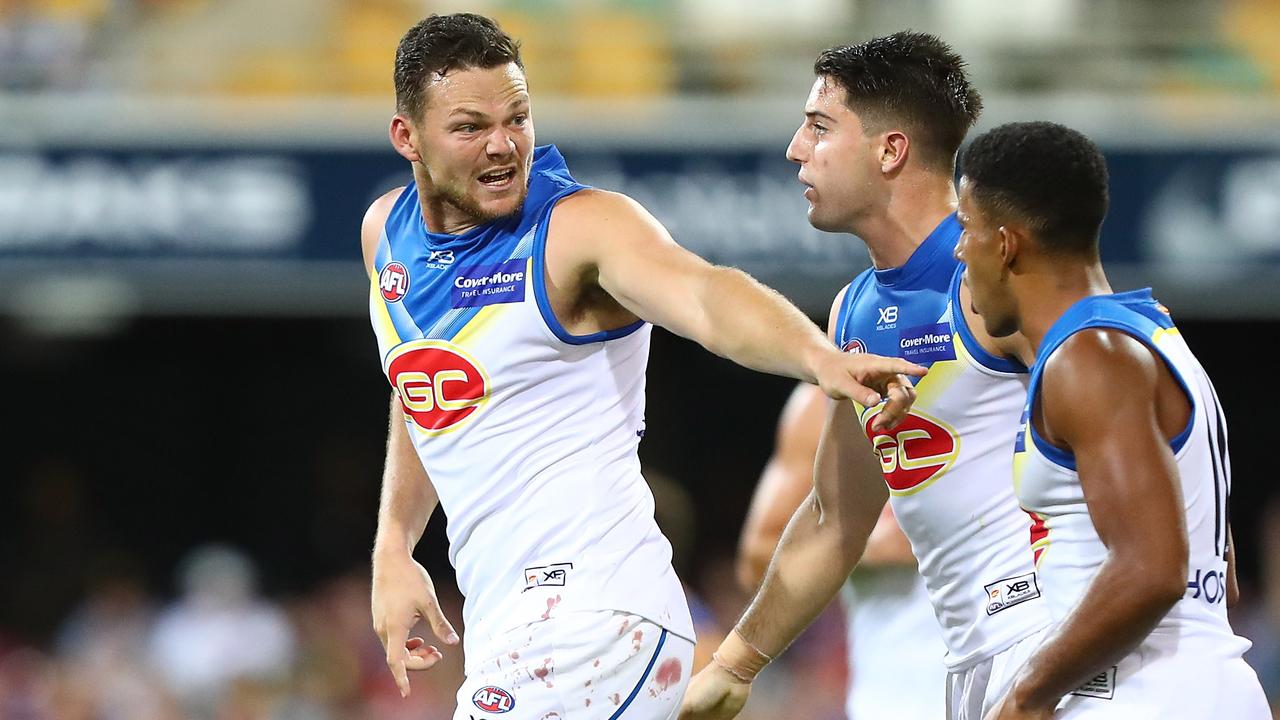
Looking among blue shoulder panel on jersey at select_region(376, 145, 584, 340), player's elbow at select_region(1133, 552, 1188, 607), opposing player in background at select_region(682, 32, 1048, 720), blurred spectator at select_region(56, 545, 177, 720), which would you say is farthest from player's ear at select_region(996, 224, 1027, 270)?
blurred spectator at select_region(56, 545, 177, 720)

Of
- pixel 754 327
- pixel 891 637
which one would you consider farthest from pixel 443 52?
pixel 891 637

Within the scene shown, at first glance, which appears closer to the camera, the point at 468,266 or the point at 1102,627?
the point at 1102,627

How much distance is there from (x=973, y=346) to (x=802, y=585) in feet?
2.64

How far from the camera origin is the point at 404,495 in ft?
13.0

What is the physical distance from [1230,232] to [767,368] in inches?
293

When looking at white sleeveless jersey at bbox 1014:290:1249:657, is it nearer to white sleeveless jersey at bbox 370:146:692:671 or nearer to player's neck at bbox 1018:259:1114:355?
player's neck at bbox 1018:259:1114:355

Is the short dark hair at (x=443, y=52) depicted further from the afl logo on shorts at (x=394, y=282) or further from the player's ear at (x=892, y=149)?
the player's ear at (x=892, y=149)

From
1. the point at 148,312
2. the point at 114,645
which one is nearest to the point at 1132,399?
the point at 114,645

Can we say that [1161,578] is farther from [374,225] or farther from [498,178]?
[374,225]

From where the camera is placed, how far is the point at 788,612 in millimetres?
4102

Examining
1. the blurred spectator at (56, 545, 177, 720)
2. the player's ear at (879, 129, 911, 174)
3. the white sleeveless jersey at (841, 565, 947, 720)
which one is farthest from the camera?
the blurred spectator at (56, 545, 177, 720)

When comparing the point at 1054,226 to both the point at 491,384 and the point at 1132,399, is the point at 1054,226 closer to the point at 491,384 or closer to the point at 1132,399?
the point at 1132,399

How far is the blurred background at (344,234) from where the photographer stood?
9.87 meters

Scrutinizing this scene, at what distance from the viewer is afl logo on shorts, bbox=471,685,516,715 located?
132 inches
